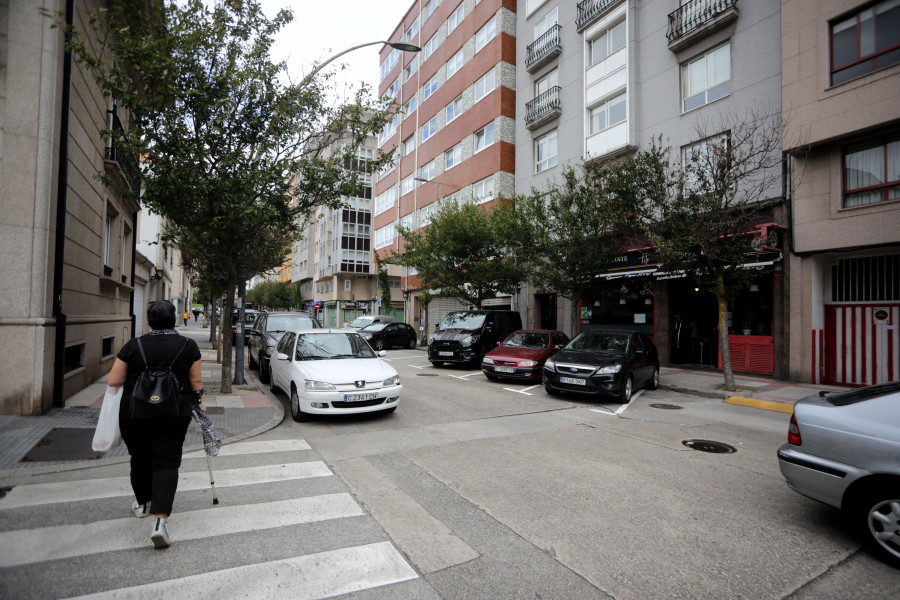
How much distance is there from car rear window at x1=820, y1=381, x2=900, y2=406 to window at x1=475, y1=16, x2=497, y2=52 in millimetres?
25881

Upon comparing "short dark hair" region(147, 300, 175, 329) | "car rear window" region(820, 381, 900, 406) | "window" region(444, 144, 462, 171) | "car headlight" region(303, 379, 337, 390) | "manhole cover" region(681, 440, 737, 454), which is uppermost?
"window" region(444, 144, 462, 171)

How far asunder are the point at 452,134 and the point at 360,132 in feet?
64.7

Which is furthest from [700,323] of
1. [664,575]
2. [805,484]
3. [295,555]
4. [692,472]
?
[295,555]

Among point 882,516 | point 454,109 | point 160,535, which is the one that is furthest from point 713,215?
point 454,109

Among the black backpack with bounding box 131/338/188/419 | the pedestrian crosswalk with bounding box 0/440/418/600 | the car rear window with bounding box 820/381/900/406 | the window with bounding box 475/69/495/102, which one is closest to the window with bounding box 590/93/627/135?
the window with bounding box 475/69/495/102

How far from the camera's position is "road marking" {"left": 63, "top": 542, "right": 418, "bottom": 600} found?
2.79 metres

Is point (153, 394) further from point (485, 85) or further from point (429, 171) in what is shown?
point (429, 171)

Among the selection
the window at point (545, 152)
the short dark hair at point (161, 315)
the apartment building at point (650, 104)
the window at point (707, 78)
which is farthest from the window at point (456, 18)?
the short dark hair at point (161, 315)

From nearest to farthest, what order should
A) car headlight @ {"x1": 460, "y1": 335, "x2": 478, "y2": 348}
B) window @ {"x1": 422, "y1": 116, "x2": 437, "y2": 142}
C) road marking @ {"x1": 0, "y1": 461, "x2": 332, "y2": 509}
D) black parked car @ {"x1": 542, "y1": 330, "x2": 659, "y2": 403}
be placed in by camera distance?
1. road marking @ {"x1": 0, "y1": 461, "x2": 332, "y2": 509}
2. black parked car @ {"x1": 542, "y1": 330, "x2": 659, "y2": 403}
3. car headlight @ {"x1": 460, "y1": 335, "x2": 478, "y2": 348}
4. window @ {"x1": 422, "y1": 116, "x2": 437, "y2": 142}

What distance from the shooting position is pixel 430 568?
3148 millimetres

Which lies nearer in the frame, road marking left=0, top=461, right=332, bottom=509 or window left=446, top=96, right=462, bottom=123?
road marking left=0, top=461, right=332, bottom=509

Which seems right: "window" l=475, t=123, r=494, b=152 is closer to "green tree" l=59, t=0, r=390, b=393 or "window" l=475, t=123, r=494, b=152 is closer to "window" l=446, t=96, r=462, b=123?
"window" l=446, t=96, r=462, b=123

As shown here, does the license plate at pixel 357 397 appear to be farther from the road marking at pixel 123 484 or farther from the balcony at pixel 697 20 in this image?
the balcony at pixel 697 20

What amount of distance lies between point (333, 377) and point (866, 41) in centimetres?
1410
